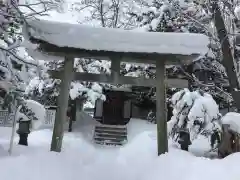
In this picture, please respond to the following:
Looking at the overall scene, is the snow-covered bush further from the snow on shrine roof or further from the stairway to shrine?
the stairway to shrine

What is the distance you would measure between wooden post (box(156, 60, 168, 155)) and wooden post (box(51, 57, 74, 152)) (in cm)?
248

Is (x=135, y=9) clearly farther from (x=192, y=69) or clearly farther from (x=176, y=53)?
(x=176, y=53)

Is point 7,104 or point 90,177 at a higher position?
point 7,104

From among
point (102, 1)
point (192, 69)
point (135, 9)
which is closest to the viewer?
point (192, 69)

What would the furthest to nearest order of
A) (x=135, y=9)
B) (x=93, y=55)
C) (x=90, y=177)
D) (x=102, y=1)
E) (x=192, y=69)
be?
1. (x=102, y=1)
2. (x=135, y=9)
3. (x=192, y=69)
4. (x=93, y=55)
5. (x=90, y=177)

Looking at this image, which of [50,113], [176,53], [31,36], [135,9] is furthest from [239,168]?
[135,9]

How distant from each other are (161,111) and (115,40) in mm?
2321

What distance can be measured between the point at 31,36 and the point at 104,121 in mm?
17284

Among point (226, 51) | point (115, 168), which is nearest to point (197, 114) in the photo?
point (226, 51)

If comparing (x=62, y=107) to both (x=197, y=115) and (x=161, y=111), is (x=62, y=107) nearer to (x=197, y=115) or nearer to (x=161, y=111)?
(x=161, y=111)

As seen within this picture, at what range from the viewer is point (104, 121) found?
24844mm

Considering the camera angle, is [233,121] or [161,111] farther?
[161,111]

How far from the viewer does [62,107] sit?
877cm

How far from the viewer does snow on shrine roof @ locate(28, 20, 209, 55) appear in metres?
8.16
